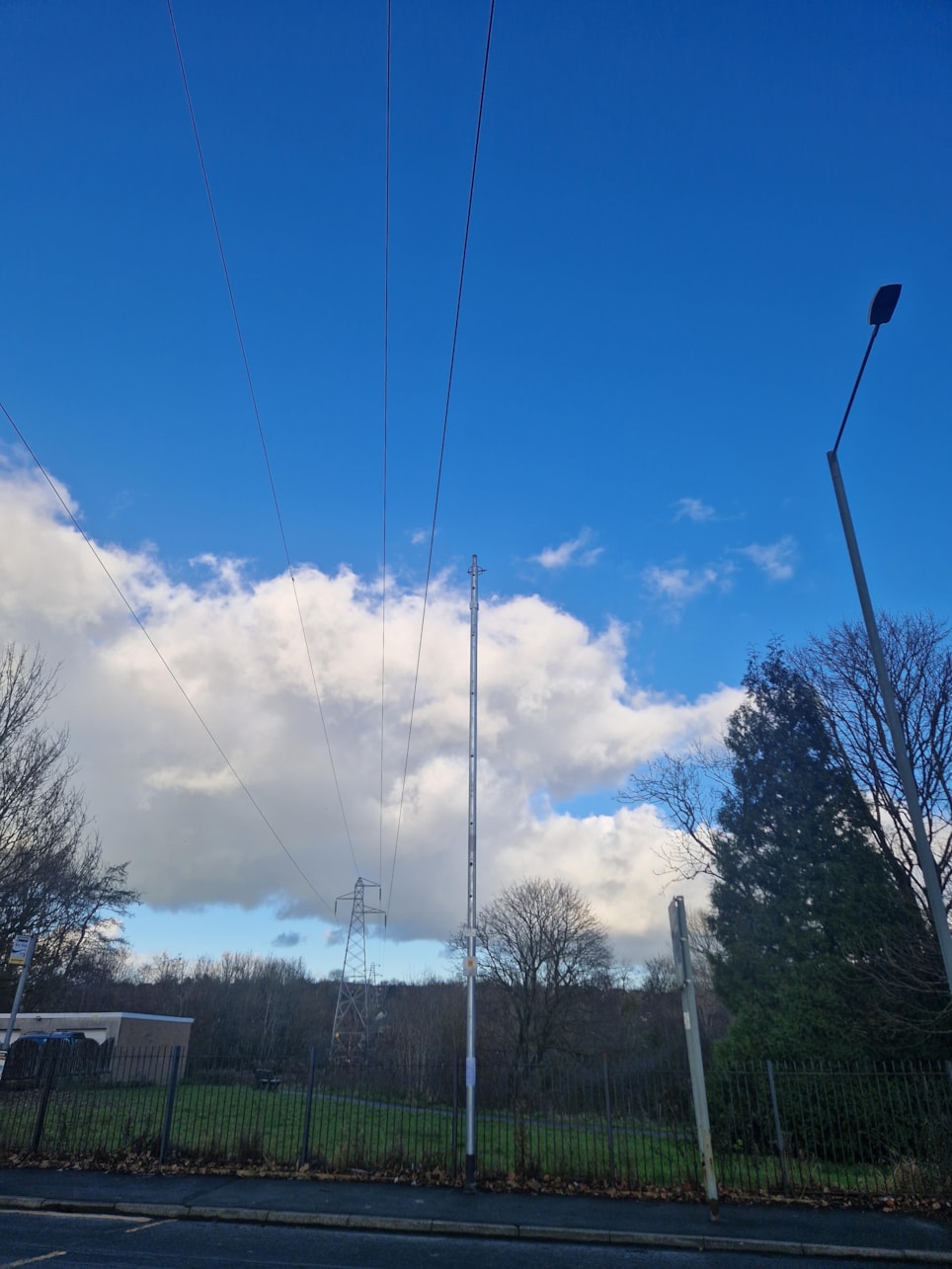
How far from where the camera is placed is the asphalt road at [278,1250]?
27.8 ft

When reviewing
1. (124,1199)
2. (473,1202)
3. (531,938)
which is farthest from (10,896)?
(531,938)

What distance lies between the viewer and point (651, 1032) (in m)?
46.8

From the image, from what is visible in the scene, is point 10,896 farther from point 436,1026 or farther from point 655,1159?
point 436,1026

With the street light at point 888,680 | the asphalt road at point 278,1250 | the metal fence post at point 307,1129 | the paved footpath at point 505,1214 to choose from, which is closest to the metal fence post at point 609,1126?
the paved footpath at point 505,1214

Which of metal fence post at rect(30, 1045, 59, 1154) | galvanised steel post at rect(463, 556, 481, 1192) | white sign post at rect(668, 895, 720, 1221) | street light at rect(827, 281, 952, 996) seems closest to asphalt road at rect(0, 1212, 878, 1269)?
white sign post at rect(668, 895, 720, 1221)

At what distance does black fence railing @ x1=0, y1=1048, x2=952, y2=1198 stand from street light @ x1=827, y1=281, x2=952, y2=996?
5.56m

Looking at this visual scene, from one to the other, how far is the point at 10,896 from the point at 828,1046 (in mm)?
25937

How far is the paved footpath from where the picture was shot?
9969 millimetres

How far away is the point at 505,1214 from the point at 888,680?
9.09 meters

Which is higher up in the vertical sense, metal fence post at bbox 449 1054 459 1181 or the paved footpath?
metal fence post at bbox 449 1054 459 1181

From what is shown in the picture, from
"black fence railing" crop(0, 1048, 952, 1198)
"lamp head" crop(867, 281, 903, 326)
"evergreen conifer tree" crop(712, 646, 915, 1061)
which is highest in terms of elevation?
"lamp head" crop(867, 281, 903, 326)

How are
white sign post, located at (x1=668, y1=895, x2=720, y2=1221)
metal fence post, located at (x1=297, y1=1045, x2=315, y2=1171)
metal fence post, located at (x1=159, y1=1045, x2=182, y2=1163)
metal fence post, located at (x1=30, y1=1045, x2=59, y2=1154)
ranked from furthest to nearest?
metal fence post, located at (x1=30, y1=1045, x2=59, y2=1154) → metal fence post, located at (x1=159, y1=1045, x2=182, y2=1163) → metal fence post, located at (x1=297, y1=1045, x2=315, y2=1171) → white sign post, located at (x1=668, y1=895, x2=720, y2=1221)

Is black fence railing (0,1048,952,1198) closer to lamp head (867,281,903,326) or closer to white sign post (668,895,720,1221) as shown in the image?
white sign post (668,895,720,1221)

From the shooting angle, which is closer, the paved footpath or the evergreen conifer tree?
the paved footpath
